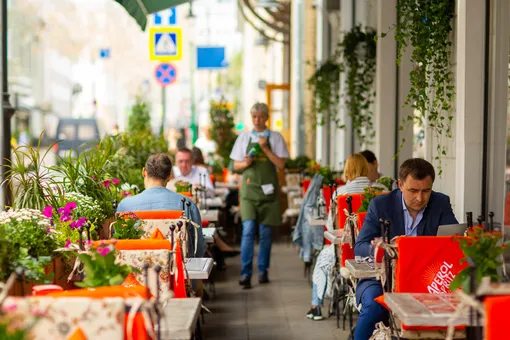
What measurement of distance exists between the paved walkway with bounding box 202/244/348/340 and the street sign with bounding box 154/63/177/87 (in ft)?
21.7

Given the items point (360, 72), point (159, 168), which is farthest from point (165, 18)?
point (159, 168)

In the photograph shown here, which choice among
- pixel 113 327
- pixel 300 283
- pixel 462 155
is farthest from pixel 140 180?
pixel 113 327

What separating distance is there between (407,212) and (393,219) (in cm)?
11

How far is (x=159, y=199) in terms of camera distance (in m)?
6.64

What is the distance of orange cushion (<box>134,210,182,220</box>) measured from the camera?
20.1ft

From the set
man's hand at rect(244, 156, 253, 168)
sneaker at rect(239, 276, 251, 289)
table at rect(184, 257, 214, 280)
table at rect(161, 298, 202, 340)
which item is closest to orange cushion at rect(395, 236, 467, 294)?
table at rect(161, 298, 202, 340)

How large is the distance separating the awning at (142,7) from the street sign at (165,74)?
7672mm

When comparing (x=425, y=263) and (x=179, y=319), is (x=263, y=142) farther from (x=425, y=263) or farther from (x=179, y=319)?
(x=179, y=319)

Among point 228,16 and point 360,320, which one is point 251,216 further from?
point 228,16

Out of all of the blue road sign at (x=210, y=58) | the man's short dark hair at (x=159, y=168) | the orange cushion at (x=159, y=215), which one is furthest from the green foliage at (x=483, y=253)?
the blue road sign at (x=210, y=58)

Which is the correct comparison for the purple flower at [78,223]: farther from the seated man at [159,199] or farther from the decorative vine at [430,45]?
the decorative vine at [430,45]

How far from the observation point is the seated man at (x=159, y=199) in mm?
6602

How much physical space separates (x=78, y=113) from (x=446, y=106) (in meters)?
36.0

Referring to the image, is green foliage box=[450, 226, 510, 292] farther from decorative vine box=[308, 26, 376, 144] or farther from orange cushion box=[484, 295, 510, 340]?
decorative vine box=[308, 26, 376, 144]
